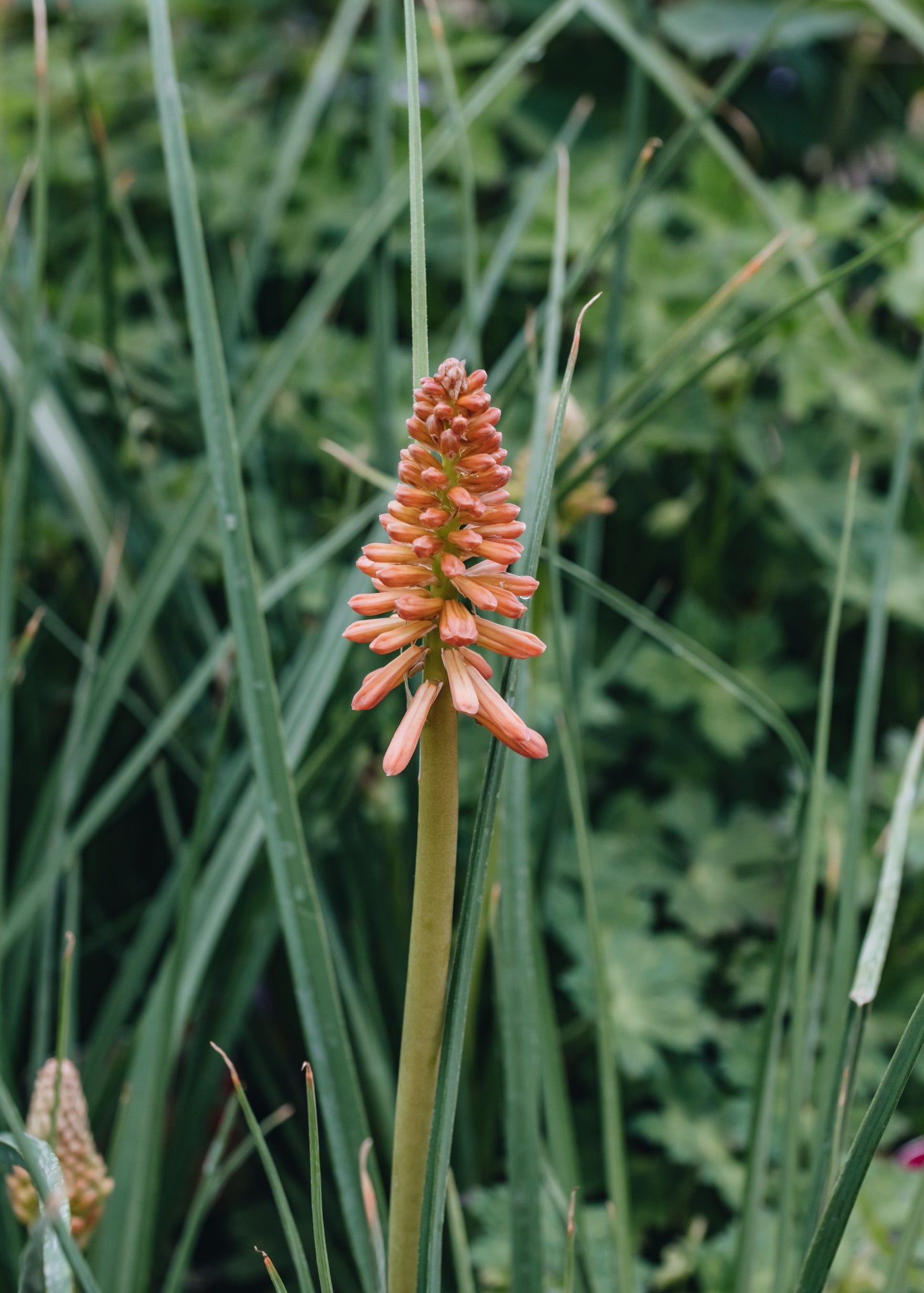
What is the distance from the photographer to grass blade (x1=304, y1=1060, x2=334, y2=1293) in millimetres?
737

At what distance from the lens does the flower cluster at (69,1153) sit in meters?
0.98

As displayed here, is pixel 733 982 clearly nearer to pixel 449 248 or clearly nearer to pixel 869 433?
pixel 869 433

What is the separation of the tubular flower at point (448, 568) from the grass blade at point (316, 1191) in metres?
0.26

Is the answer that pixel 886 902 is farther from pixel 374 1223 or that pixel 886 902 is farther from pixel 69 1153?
pixel 69 1153

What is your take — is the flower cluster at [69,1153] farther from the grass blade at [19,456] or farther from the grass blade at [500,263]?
the grass blade at [500,263]

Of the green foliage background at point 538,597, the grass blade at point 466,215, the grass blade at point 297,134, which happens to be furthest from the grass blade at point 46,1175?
the grass blade at point 297,134

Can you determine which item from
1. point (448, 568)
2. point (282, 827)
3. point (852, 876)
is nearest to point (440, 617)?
point (448, 568)

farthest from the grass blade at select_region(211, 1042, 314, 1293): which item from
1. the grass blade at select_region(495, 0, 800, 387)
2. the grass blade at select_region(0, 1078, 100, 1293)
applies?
the grass blade at select_region(495, 0, 800, 387)

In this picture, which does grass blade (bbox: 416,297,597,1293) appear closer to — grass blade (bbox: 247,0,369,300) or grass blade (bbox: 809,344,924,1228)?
grass blade (bbox: 809,344,924,1228)

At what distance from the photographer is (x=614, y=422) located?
148 cm

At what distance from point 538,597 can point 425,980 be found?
0.63 metres

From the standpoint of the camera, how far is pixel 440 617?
71 centimetres

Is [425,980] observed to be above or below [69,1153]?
above

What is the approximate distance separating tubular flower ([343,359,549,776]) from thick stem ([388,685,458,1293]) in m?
0.03
